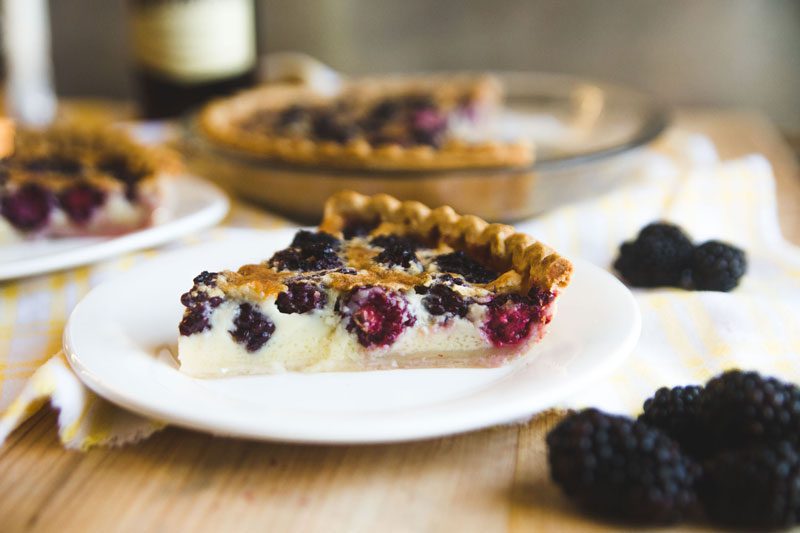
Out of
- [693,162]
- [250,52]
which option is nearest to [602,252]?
[693,162]

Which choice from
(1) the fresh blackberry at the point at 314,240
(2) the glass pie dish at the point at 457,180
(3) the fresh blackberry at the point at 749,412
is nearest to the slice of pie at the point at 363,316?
(1) the fresh blackberry at the point at 314,240

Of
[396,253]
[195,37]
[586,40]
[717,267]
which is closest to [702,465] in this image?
[396,253]

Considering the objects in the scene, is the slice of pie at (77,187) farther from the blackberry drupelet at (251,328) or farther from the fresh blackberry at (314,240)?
the blackberry drupelet at (251,328)

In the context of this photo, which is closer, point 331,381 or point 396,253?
point 331,381

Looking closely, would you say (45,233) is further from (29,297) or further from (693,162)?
(693,162)

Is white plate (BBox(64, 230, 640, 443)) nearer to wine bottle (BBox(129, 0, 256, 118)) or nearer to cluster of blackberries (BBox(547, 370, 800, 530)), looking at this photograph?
cluster of blackberries (BBox(547, 370, 800, 530))

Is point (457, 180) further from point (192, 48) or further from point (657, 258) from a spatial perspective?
point (192, 48)
